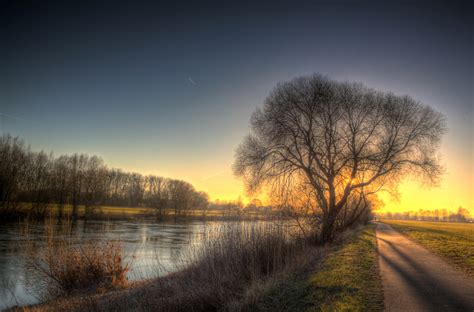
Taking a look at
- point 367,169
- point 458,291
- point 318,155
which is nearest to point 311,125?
point 318,155

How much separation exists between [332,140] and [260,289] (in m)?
12.8

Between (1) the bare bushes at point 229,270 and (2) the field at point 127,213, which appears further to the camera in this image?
(2) the field at point 127,213

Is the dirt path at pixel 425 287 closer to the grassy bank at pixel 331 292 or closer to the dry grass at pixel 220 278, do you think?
the grassy bank at pixel 331 292

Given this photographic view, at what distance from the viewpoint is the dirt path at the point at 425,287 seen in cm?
612

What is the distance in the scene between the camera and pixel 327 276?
347 inches

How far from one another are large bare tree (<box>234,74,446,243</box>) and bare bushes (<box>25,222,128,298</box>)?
912 centimetres

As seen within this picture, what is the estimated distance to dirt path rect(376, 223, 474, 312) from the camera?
6.12m

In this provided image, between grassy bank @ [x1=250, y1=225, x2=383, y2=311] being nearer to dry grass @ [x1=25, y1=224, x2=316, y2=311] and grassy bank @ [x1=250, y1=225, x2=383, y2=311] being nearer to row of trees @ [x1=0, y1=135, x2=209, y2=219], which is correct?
dry grass @ [x1=25, y1=224, x2=316, y2=311]

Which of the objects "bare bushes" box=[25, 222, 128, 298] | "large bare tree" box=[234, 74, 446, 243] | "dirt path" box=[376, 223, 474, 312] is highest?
"large bare tree" box=[234, 74, 446, 243]

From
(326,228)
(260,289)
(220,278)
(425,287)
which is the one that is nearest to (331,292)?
(260,289)

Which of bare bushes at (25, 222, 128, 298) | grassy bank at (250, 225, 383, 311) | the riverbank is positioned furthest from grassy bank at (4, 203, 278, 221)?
grassy bank at (250, 225, 383, 311)

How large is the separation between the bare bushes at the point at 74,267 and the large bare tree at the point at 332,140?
9.12 m

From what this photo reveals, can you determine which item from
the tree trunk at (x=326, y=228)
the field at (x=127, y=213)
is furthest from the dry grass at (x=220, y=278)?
the tree trunk at (x=326, y=228)

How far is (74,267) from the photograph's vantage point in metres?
12.2
